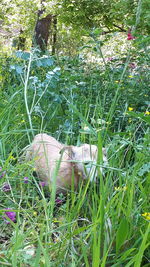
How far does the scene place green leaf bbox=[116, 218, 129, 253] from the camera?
1.08 meters

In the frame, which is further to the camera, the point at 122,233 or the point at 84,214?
the point at 84,214

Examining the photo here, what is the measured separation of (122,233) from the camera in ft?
3.59

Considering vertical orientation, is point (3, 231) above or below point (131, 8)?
below

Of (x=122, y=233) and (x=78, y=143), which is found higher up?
(x=78, y=143)

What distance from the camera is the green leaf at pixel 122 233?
1.08 metres

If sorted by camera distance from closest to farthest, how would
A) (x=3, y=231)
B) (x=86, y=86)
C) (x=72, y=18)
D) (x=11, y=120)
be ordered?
(x=3, y=231) < (x=11, y=120) < (x=86, y=86) < (x=72, y=18)

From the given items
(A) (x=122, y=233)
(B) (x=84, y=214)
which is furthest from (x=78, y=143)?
(A) (x=122, y=233)

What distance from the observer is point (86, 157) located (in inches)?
65.7

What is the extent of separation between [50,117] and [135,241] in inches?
55.4

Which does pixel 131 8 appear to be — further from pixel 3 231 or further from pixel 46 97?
pixel 3 231

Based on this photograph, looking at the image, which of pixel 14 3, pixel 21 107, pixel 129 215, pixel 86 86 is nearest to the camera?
pixel 129 215

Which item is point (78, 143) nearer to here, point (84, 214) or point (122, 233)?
point (84, 214)

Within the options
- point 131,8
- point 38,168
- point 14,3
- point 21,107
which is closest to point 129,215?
point 38,168

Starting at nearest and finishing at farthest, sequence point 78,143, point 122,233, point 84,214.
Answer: point 122,233 → point 84,214 → point 78,143
